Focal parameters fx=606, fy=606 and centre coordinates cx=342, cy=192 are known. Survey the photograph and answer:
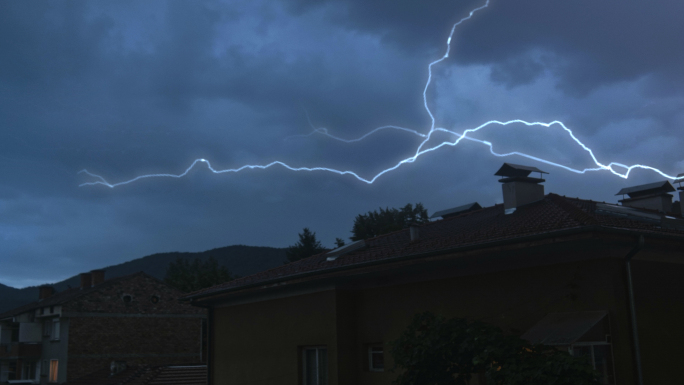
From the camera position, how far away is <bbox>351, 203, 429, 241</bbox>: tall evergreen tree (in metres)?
43.5

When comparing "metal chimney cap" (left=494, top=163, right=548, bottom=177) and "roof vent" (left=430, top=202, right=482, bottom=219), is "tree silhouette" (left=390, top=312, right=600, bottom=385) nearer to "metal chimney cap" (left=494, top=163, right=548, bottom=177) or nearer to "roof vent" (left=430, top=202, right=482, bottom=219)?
"metal chimney cap" (left=494, top=163, right=548, bottom=177)

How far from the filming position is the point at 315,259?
16047mm

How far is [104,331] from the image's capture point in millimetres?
36844

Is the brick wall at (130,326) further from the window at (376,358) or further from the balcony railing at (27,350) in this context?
the window at (376,358)

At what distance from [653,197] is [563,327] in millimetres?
7825

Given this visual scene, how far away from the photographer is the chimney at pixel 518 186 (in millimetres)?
13586

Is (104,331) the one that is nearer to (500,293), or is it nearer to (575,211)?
(500,293)

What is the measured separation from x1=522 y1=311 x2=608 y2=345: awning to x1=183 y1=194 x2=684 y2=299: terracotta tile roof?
130cm

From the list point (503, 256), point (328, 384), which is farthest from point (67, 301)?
point (503, 256)

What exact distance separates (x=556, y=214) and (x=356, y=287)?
14.6ft

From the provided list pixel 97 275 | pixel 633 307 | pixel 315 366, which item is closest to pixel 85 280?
pixel 97 275

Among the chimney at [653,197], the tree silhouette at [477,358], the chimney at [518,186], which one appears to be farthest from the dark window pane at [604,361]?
the chimney at [653,197]

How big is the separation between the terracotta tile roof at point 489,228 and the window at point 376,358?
191 cm

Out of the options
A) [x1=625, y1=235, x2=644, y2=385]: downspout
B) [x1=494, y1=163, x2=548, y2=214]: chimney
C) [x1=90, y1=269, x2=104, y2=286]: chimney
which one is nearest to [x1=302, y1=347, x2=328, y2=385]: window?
[x1=494, y1=163, x2=548, y2=214]: chimney
